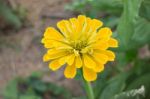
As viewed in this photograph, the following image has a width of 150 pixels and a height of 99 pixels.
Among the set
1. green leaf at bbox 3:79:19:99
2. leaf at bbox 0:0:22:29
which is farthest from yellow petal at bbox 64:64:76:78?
leaf at bbox 0:0:22:29

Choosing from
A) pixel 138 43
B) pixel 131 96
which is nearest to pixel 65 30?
pixel 131 96

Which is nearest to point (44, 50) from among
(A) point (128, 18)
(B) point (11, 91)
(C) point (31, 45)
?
(C) point (31, 45)

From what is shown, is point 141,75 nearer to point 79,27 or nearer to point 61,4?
point 79,27

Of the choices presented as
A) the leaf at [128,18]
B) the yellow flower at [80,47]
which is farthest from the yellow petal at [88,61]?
the leaf at [128,18]

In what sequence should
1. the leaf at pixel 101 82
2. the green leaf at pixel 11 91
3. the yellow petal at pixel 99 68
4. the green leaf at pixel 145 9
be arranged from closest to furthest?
the yellow petal at pixel 99 68, the green leaf at pixel 145 9, the leaf at pixel 101 82, the green leaf at pixel 11 91

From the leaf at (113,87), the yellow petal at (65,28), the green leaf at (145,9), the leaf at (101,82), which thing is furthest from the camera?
the leaf at (101,82)

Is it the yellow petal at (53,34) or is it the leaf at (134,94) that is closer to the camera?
the yellow petal at (53,34)

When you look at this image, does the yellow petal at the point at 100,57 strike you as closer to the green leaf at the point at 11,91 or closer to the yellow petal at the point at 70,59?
the yellow petal at the point at 70,59

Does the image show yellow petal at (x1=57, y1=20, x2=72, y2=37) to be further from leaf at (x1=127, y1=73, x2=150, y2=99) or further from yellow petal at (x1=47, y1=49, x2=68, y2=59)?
leaf at (x1=127, y1=73, x2=150, y2=99)
